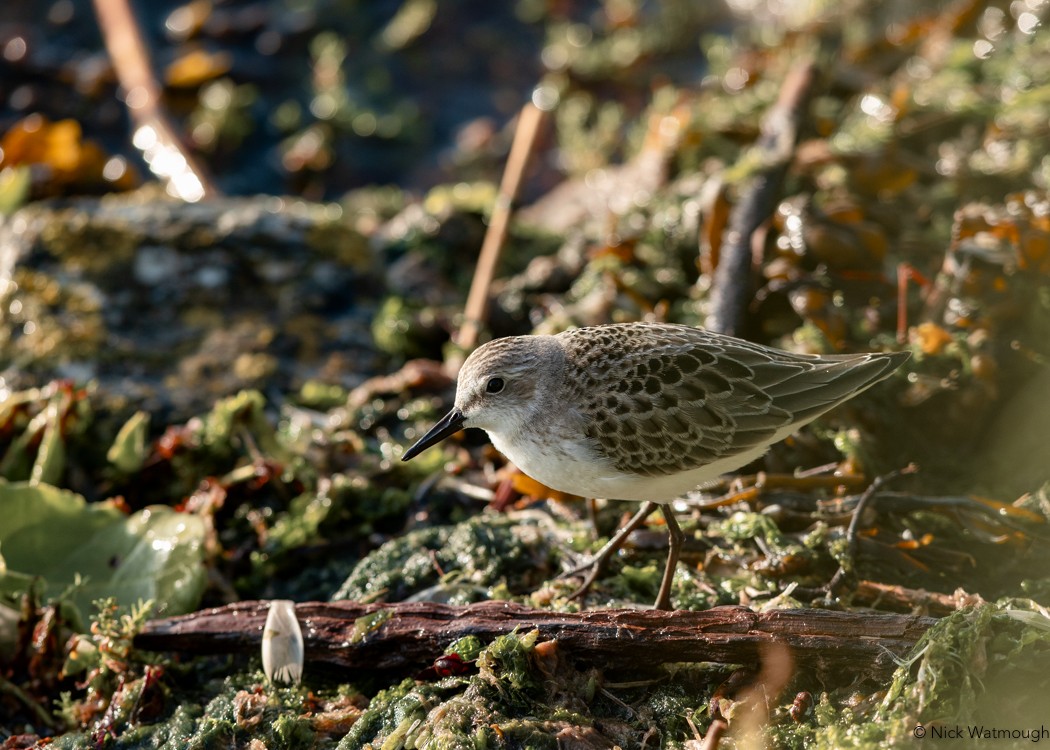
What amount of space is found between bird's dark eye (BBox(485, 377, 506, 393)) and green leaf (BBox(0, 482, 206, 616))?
1542mm

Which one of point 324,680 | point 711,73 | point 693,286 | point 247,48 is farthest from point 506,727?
point 247,48

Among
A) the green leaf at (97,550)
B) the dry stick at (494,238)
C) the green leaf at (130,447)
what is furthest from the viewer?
the dry stick at (494,238)

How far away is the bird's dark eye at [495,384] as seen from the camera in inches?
161

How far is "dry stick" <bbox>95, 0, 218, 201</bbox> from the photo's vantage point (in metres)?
8.02

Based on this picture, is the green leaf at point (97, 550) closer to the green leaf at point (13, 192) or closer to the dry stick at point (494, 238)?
the dry stick at point (494, 238)

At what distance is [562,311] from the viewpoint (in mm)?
5750

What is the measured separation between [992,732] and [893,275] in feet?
9.97

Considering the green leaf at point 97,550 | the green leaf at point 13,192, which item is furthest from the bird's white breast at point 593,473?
the green leaf at point 13,192

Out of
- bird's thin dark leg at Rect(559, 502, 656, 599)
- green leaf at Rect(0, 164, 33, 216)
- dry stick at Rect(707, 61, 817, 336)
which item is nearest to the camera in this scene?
bird's thin dark leg at Rect(559, 502, 656, 599)

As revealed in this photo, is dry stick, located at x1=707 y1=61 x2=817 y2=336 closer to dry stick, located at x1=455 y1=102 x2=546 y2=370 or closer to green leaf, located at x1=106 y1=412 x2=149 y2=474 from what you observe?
dry stick, located at x1=455 y1=102 x2=546 y2=370

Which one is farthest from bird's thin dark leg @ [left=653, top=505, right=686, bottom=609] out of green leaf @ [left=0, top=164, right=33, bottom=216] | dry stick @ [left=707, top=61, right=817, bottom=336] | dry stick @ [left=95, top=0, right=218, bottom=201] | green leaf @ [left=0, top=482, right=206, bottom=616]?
dry stick @ [left=95, top=0, right=218, bottom=201]

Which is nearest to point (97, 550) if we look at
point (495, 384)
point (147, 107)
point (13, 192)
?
point (495, 384)

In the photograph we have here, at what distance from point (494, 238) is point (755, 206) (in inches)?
72.1

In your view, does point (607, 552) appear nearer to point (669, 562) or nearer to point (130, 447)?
point (669, 562)
